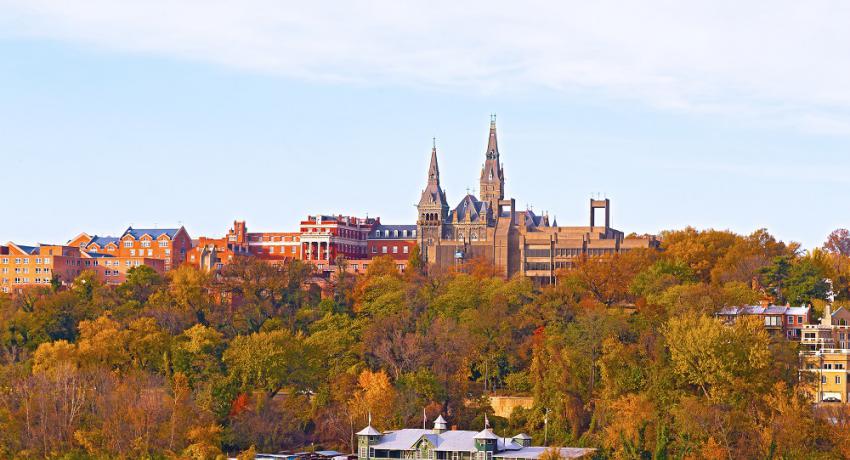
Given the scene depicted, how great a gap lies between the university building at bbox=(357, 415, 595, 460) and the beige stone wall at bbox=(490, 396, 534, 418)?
587cm

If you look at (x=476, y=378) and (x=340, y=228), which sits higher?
(x=340, y=228)

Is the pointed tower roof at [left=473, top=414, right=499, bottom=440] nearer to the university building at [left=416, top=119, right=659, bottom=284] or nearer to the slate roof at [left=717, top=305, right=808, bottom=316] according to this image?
the slate roof at [left=717, top=305, right=808, bottom=316]

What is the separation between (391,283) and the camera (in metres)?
120

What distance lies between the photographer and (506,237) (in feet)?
439

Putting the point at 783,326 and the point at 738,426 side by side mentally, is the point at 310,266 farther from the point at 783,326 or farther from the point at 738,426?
the point at 738,426

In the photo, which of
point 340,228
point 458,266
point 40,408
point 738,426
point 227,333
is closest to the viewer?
point 738,426

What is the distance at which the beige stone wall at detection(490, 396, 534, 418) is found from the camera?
99.8 meters

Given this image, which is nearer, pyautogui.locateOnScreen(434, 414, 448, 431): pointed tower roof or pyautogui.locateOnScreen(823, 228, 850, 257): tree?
pyautogui.locateOnScreen(434, 414, 448, 431): pointed tower roof

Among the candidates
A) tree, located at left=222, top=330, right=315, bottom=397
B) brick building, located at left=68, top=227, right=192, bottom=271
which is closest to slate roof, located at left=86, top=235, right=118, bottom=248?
brick building, located at left=68, top=227, right=192, bottom=271

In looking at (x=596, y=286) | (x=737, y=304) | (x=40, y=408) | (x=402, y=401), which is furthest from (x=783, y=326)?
(x=40, y=408)

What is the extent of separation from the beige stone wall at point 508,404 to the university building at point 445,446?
19.3 ft

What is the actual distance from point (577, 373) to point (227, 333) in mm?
29933

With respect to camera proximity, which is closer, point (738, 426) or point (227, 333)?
point (738, 426)

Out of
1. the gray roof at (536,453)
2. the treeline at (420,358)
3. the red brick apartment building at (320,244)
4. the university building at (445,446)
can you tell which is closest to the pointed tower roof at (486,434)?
the university building at (445,446)
